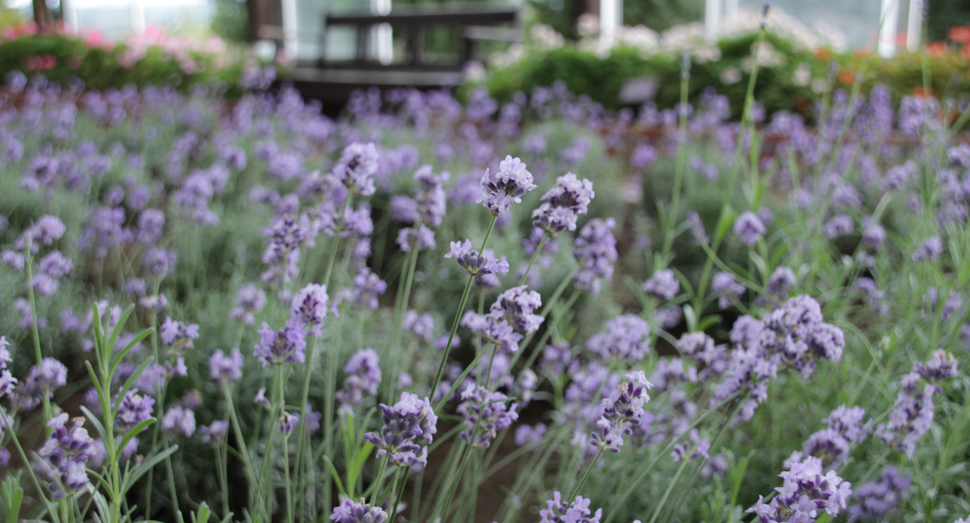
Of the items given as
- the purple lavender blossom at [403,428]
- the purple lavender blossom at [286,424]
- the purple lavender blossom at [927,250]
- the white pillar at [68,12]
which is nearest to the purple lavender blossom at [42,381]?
the purple lavender blossom at [286,424]

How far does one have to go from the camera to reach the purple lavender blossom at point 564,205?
35.4 inches

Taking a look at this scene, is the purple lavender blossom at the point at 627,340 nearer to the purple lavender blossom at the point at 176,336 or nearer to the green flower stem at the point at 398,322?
the green flower stem at the point at 398,322

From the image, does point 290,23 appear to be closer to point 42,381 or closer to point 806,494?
point 42,381

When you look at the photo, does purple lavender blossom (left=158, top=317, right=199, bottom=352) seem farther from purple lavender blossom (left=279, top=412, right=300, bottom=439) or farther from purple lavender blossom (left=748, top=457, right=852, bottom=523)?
purple lavender blossom (left=748, top=457, right=852, bottom=523)

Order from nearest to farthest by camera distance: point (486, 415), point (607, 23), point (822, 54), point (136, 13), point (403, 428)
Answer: point (403, 428), point (486, 415), point (822, 54), point (607, 23), point (136, 13)

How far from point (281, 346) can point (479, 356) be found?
0.98ft

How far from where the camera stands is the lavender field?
0.94 meters

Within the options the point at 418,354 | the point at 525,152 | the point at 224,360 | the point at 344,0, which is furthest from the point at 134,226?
the point at 344,0

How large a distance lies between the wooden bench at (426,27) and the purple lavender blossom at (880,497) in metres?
7.44

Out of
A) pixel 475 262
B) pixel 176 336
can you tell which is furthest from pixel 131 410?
pixel 475 262

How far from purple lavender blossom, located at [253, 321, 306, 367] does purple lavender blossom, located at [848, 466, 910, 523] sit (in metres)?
1.21

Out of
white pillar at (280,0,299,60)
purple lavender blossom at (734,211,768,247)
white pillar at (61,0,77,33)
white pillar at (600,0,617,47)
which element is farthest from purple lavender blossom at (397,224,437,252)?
white pillar at (61,0,77,33)

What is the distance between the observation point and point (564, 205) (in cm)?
92

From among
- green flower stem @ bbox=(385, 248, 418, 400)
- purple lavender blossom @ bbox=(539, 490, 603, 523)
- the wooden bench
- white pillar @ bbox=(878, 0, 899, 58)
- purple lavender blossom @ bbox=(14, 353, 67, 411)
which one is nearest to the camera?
purple lavender blossom @ bbox=(539, 490, 603, 523)
